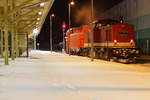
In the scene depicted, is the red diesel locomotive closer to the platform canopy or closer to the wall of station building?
the platform canopy

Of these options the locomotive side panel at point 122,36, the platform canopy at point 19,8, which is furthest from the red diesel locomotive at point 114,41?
the platform canopy at point 19,8

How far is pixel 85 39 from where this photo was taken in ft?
125

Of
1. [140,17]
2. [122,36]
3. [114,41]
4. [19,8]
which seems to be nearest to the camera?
[19,8]

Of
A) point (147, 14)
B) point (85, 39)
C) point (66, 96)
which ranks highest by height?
point (147, 14)

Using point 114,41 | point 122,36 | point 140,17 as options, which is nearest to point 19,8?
point 114,41

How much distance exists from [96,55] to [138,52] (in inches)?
256

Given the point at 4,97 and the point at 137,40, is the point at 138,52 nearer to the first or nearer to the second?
the point at 4,97

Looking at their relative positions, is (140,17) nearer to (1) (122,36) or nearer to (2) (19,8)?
(1) (122,36)

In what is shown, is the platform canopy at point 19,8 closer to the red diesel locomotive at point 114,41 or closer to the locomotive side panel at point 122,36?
the red diesel locomotive at point 114,41

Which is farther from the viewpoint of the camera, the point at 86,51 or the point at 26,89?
the point at 86,51

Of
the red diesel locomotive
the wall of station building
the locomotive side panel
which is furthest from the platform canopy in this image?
the wall of station building

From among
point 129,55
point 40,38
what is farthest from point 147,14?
point 40,38

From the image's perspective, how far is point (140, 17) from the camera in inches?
1934

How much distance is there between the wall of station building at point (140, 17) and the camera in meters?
47.2
